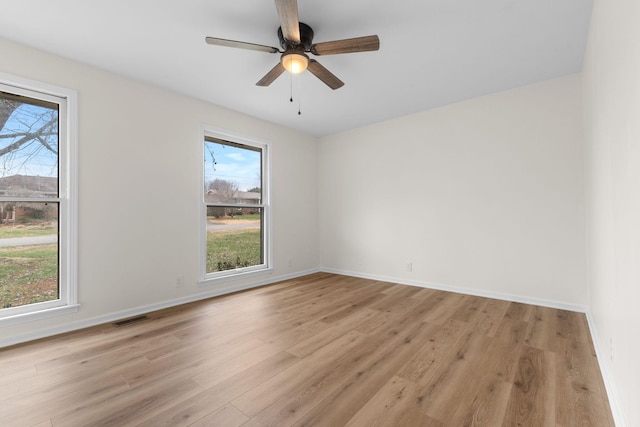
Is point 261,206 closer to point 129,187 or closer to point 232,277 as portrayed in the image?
point 232,277

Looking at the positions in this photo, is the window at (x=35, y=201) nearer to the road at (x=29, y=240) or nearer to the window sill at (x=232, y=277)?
the road at (x=29, y=240)

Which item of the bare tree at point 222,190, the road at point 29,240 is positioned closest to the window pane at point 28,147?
the road at point 29,240

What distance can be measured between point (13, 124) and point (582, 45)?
5.17 m

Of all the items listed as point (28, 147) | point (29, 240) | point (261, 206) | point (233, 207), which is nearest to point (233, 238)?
point (233, 207)

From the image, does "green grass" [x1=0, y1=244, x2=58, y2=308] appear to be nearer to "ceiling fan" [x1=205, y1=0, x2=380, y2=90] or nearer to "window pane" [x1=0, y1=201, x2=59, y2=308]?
"window pane" [x1=0, y1=201, x2=59, y2=308]

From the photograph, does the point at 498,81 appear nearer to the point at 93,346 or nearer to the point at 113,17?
the point at 113,17

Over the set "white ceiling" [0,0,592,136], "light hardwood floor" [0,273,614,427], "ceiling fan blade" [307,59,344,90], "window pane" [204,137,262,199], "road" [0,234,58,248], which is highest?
"white ceiling" [0,0,592,136]

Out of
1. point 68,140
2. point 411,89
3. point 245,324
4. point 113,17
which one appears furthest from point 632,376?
point 68,140

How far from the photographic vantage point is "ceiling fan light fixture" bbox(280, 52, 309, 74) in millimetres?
2201

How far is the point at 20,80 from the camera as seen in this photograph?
2441 mm

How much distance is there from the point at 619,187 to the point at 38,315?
4288 mm

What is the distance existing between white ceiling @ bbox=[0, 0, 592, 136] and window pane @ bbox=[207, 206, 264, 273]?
162cm

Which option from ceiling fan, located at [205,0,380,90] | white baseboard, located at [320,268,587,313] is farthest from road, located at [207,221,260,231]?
ceiling fan, located at [205,0,380,90]

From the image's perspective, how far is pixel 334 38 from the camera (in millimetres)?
2434
